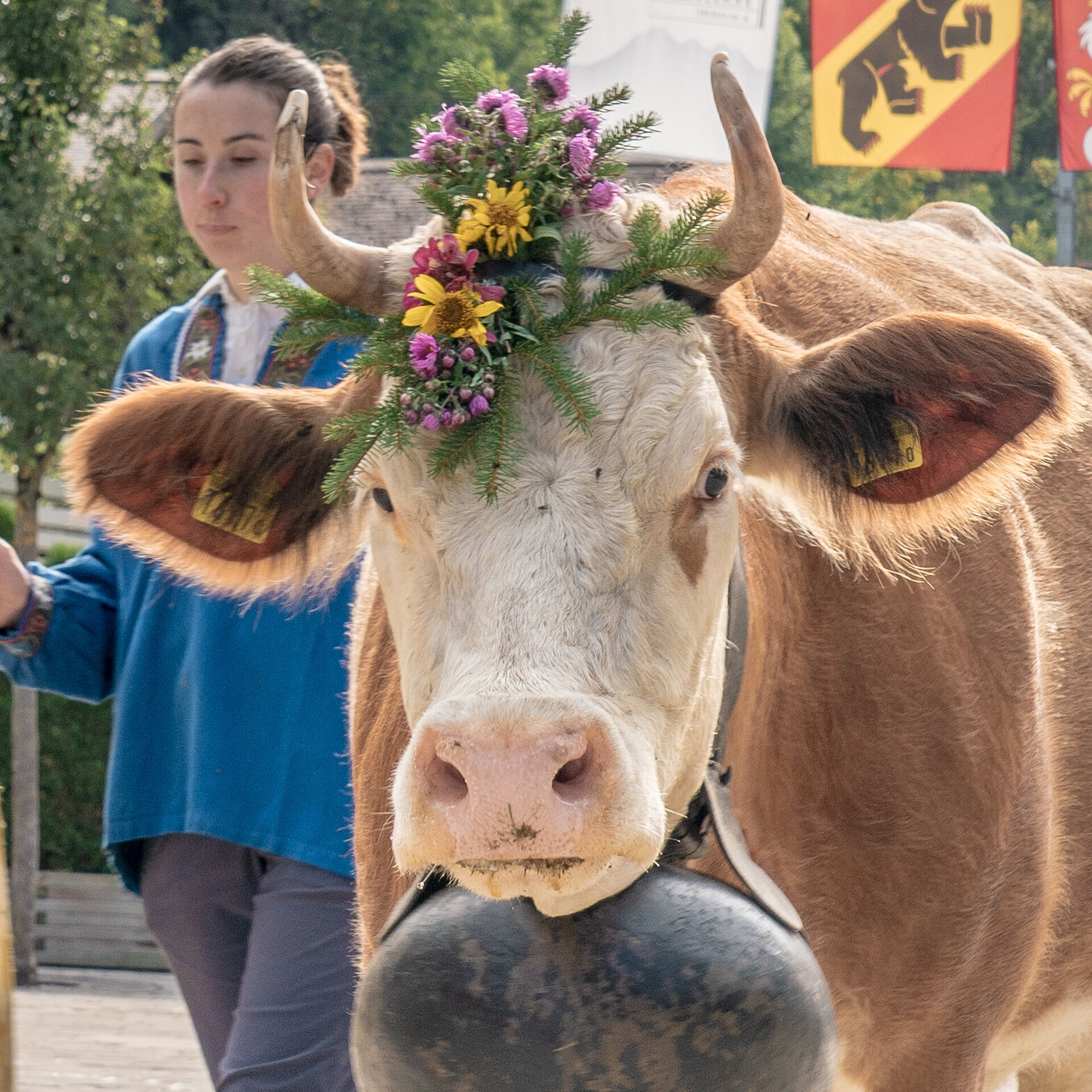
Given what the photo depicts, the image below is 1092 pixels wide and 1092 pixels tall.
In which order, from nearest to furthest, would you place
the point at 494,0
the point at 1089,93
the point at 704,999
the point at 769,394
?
the point at 704,999, the point at 769,394, the point at 1089,93, the point at 494,0

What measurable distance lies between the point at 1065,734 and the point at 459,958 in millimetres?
1882

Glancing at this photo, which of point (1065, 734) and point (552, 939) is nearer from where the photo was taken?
point (552, 939)

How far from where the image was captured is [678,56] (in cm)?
776

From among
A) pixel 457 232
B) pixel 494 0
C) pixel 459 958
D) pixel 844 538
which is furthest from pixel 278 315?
pixel 494 0

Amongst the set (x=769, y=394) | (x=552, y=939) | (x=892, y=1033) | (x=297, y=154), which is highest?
(x=297, y=154)

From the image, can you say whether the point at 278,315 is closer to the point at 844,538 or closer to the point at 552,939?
the point at 844,538

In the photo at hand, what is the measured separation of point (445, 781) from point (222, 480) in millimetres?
1135

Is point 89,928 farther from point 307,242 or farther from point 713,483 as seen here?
point 713,483

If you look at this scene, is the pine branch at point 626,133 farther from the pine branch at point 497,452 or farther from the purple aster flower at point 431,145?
the pine branch at point 497,452

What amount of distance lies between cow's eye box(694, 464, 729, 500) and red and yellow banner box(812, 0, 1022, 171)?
20.3 feet

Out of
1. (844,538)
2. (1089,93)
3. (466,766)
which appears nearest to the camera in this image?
(466,766)

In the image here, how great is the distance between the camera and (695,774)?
8.00 feet

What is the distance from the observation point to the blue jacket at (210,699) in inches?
121

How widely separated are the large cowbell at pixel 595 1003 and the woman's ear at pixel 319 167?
1.84 m
